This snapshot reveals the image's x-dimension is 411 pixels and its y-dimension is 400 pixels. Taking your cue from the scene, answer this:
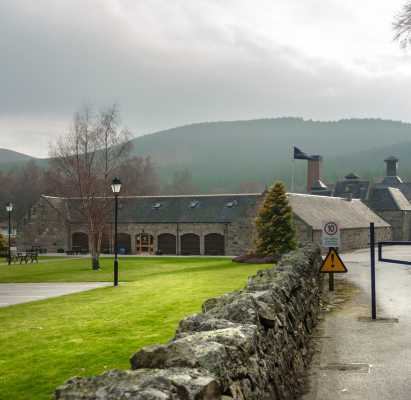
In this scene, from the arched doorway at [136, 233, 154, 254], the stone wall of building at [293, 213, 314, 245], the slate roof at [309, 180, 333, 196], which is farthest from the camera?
the slate roof at [309, 180, 333, 196]

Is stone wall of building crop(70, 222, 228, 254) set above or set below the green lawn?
above

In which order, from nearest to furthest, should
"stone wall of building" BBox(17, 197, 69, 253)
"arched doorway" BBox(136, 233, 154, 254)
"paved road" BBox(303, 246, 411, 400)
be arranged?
"paved road" BBox(303, 246, 411, 400)
"arched doorway" BBox(136, 233, 154, 254)
"stone wall of building" BBox(17, 197, 69, 253)

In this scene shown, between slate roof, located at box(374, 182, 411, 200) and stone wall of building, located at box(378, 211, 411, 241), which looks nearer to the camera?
stone wall of building, located at box(378, 211, 411, 241)

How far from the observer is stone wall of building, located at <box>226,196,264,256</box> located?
44.0 metres

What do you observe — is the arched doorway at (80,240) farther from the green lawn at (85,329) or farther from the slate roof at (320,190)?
the slate roof at (320,190)

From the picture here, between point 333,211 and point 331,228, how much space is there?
3485cm

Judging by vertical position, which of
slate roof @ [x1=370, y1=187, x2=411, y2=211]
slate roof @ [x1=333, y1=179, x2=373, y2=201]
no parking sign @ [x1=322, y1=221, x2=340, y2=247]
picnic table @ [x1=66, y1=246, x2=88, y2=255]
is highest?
slate roof @ [x1=333, y1=179, x2=373, y2=201]

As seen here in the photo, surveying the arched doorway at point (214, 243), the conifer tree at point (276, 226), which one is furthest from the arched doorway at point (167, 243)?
the conifer tree at point (276, 226)

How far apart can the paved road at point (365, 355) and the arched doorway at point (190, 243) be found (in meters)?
32.8

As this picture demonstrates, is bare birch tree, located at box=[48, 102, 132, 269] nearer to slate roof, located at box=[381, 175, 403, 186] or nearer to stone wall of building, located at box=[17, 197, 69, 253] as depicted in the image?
stone wall of building, located at box=[17, 197, 69, 253]

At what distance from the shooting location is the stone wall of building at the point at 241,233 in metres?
44.0

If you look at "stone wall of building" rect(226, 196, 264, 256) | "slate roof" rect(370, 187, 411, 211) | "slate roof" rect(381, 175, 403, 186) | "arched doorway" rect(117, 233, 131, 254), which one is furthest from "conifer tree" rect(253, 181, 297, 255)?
"slate roof" rect(381, 175, 403, 186)

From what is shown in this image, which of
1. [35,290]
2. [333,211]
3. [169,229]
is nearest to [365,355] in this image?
[35,290]

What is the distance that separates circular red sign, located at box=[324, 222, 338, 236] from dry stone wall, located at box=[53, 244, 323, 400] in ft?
29.9
